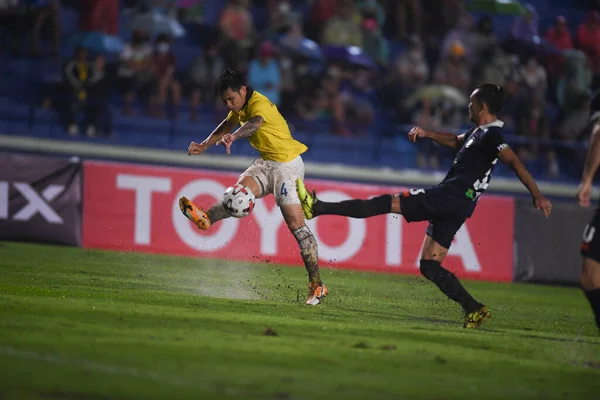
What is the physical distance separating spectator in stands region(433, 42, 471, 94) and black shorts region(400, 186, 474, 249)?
12.1m

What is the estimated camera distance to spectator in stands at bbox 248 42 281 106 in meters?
19.2

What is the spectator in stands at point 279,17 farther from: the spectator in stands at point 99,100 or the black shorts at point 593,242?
the black shorts at point 593,242

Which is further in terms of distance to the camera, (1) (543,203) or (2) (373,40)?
(2) (373,40)

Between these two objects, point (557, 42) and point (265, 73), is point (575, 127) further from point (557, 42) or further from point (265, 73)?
point (265, 73)

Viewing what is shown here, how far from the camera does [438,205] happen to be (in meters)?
9.28

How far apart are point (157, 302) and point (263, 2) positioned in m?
12.9

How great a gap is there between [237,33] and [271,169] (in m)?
9.90

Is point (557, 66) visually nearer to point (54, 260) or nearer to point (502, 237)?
point (502, 237)

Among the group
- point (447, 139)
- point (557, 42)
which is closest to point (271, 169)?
point (447, 139)

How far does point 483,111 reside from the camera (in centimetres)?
937

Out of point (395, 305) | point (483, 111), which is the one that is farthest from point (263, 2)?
point (483, 111)

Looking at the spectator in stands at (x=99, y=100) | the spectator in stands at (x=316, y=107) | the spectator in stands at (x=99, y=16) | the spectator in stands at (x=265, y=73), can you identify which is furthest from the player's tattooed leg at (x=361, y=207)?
the spectator in stands at (x=99, y=16)

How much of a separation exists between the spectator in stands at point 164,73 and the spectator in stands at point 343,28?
3530mm

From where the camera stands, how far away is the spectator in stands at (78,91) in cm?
1800
